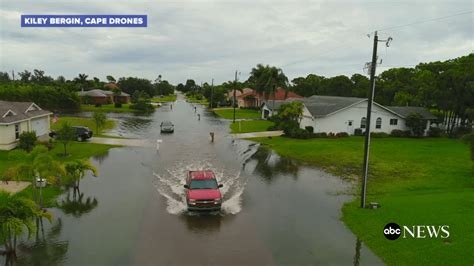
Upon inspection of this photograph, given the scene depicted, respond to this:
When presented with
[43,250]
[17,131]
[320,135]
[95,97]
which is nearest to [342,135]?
[320,135]

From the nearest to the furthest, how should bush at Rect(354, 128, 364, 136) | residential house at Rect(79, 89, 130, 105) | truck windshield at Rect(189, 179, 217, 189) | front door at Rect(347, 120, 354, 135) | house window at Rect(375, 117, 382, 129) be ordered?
1. truck windshield at Rect(189, 179, 217, 189)
2. front door at Rect(347, 120, 354, 135)
3. bush at Rect(354, 128, 364, 136)
4. house window at Rect(375, 117, 382, 129)
5. residential house at Rect(79, 89, 130, 105)

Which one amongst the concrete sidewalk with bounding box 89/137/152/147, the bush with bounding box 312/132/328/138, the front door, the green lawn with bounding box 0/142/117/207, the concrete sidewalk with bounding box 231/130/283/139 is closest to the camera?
the green lawn with bounding box 0/142/117/207

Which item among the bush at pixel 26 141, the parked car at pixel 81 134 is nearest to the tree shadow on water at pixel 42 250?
the bush at pixel 26 141

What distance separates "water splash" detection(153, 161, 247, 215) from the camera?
1832 cm

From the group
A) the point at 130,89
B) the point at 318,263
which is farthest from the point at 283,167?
the point at 130,89

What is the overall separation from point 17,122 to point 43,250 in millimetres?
21414

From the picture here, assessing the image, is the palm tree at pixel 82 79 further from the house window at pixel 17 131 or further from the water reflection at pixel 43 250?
the water reflection at pixel 43 250

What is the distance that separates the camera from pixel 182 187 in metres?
21.8

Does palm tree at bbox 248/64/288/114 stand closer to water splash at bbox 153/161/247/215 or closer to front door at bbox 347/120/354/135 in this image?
front door at bbox 347/120/354/135

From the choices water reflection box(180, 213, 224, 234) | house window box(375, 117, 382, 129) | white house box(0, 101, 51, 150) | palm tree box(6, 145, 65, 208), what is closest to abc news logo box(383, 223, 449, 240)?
water reflection box(180, 213, 224, 234)

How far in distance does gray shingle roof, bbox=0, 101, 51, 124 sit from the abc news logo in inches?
1141

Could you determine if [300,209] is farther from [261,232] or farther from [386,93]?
[386,93]

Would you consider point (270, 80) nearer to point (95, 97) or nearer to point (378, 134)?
point (378, 134)

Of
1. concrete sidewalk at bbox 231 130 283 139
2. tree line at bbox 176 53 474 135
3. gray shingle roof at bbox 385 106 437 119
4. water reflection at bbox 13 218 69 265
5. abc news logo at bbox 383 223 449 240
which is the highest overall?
tree line at bbox 176 53 474 135
